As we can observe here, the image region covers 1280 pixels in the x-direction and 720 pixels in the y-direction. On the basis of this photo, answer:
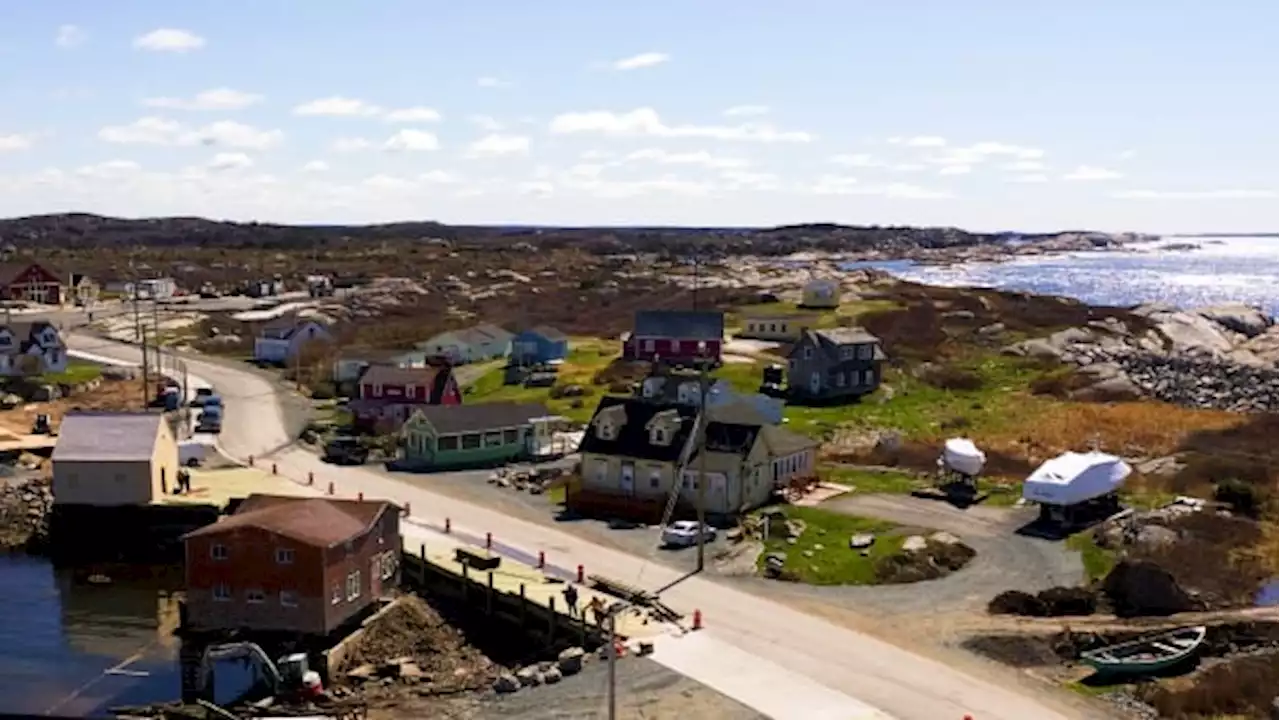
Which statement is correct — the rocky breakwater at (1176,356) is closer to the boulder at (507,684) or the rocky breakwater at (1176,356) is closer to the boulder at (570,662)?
the boulder at (570,662)

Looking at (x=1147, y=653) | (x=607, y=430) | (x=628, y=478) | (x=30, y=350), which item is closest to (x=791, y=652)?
(x=1147, y=653)

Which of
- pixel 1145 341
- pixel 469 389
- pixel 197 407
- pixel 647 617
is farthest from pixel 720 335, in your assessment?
pixel 647 617

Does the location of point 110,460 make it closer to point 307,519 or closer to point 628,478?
point 307,519

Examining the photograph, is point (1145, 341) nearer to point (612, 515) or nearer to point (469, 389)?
point (469, 389)

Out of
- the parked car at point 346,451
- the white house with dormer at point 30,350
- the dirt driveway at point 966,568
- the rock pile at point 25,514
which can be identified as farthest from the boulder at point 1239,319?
the rock pile at point 25,514

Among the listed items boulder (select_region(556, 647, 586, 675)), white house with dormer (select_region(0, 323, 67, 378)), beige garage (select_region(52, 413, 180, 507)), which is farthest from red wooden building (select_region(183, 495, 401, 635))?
white house with dormer (select_region(0, 323, 67, 378))

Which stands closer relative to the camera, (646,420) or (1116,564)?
(1116,564)

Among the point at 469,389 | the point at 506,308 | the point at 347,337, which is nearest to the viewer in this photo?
the point at 469,389

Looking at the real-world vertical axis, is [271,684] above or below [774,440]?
below
